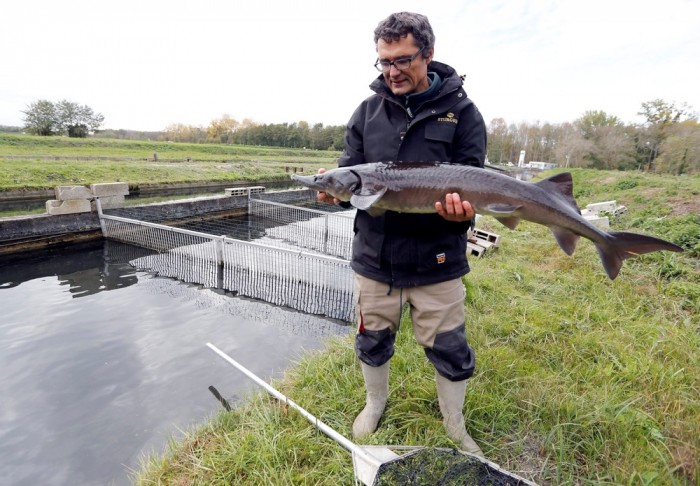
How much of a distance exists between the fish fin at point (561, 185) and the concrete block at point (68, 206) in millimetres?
12221

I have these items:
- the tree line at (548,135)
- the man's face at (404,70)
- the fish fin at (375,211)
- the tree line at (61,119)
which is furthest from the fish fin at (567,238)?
the tree line at (61,119)

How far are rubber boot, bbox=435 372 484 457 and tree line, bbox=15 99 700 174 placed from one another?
35831 millimetres

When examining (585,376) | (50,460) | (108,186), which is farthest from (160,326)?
(108,186)

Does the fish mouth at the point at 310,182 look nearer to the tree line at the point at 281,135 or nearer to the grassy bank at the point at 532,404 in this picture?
the grassy bank at the point at 532,404

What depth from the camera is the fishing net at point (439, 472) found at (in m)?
2.06

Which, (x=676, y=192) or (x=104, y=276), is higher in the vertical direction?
(x=676, y=192)

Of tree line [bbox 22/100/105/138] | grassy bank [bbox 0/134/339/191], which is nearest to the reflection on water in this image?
grassy bank [bbox 0/134/339/191]

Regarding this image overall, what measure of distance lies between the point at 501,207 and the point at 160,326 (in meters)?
5.82

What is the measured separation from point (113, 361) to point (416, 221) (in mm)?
4938

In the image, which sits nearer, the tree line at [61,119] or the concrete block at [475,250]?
the concrete block at [475,250]

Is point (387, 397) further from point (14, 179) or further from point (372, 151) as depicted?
point (14, 179)

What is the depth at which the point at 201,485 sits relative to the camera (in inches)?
95.7

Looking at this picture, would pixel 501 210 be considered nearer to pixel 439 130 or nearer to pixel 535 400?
pixel 439 130

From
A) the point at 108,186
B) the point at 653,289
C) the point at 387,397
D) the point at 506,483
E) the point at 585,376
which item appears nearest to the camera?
the point at 506,483
